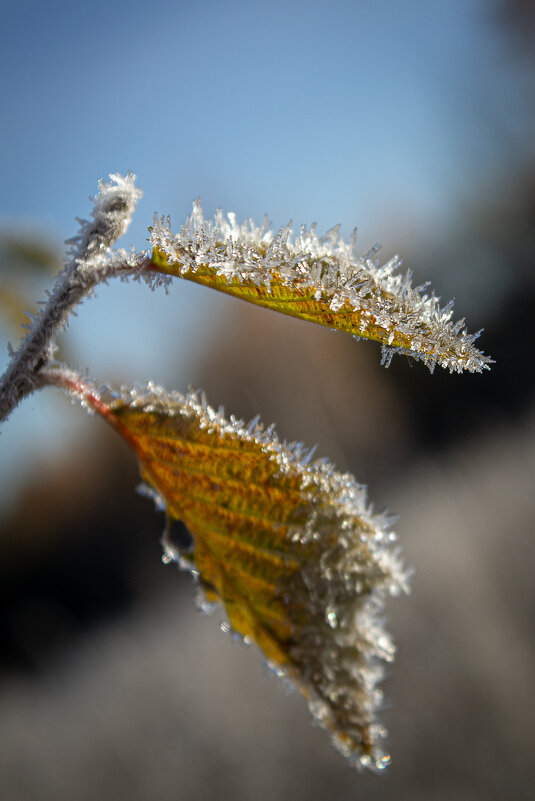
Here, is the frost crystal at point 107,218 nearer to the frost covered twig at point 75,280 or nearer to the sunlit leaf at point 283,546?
the frost covered twig at point 75,280

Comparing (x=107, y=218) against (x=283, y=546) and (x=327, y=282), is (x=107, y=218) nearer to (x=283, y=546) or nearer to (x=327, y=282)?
(x=327, y=282)

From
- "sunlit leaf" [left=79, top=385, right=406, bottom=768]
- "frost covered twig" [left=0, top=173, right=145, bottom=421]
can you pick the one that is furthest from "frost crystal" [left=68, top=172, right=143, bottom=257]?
"sunlit leaf" [left=79, top=385, right=406, bottom=768]

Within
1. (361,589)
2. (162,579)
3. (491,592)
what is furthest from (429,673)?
(361,589)

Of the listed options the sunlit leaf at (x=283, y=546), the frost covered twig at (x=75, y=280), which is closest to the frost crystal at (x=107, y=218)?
the frost covered twig at (x=75, y=280)

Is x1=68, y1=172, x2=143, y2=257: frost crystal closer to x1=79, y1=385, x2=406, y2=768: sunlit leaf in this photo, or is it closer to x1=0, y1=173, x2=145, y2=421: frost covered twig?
x1=0, y1=173, x2=145, y2=421: frost covered twig

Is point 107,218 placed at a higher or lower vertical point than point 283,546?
higher

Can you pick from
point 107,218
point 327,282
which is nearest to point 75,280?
point 107,218

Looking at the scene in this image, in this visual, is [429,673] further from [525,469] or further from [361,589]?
[361,589]
